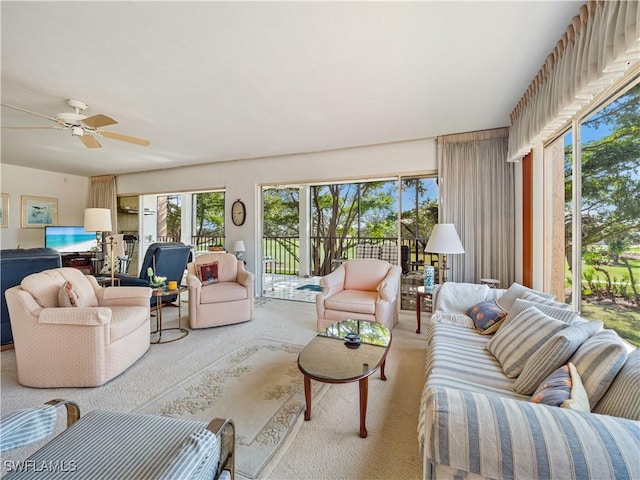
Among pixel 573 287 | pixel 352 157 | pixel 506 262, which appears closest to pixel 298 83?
pixel 352 157

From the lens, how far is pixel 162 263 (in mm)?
3887

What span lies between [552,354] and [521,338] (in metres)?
Answer: 0.32

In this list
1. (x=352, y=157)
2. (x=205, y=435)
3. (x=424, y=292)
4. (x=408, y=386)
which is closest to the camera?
(x=205, y=435)

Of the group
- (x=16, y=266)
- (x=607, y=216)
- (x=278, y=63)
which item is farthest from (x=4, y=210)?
(x=607, y=216)

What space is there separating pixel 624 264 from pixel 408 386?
1640 mm

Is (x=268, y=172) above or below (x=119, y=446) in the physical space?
above

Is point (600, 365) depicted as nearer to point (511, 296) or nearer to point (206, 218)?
point (511, 296)

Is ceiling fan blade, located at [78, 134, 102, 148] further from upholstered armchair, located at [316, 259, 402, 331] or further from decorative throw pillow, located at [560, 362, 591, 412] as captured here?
decorative throw pillow, located at [560, 362, 591, 412]

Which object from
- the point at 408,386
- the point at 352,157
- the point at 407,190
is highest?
the point at 352,157

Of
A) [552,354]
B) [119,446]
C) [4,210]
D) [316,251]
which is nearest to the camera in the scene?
[119,446]

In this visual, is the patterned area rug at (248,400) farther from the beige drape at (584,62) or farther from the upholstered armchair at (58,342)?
the beige drape at (584,62)

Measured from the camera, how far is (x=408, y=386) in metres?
2.21

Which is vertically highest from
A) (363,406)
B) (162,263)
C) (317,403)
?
(162,263)

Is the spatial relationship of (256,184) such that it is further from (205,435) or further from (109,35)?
(205,435)
